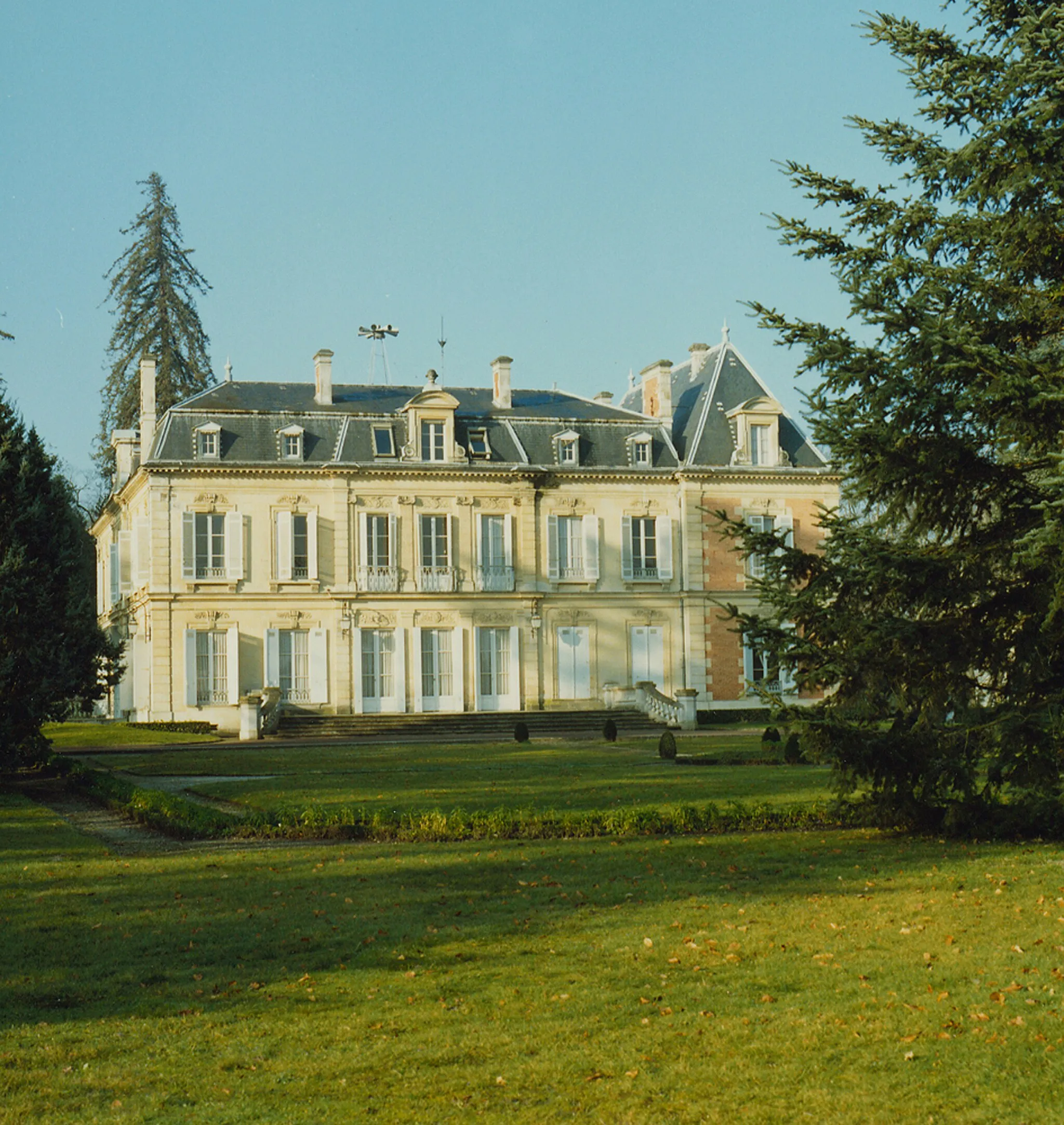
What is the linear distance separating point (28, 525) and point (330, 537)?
16.9 metres

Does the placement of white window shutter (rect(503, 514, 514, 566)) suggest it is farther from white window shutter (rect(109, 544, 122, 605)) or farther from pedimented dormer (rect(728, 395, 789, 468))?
white window shutter (rect(109, 544, 122, 605))

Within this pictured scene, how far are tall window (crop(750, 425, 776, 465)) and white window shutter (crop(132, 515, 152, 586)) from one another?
16.5 metres

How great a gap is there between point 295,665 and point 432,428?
736cm

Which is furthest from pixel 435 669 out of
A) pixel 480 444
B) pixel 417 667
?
pixel 480 444

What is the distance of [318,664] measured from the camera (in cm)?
3562

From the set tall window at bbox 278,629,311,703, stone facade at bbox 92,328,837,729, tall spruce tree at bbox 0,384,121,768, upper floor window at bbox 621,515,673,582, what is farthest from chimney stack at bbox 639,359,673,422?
tall spruce tree at bbox 0,384,121,768

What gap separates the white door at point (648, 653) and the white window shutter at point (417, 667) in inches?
233

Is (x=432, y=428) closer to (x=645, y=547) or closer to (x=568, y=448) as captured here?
(x=568, y=448)

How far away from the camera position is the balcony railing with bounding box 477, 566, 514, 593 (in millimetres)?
36938

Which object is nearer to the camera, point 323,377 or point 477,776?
point 477,776

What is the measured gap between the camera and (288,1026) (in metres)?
6.04

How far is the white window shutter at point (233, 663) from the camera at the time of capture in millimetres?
35188

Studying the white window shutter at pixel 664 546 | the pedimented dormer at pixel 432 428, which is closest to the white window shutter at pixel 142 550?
the pedimented dormer at pixel 432 428

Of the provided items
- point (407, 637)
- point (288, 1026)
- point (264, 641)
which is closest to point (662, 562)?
point (407, 637)
